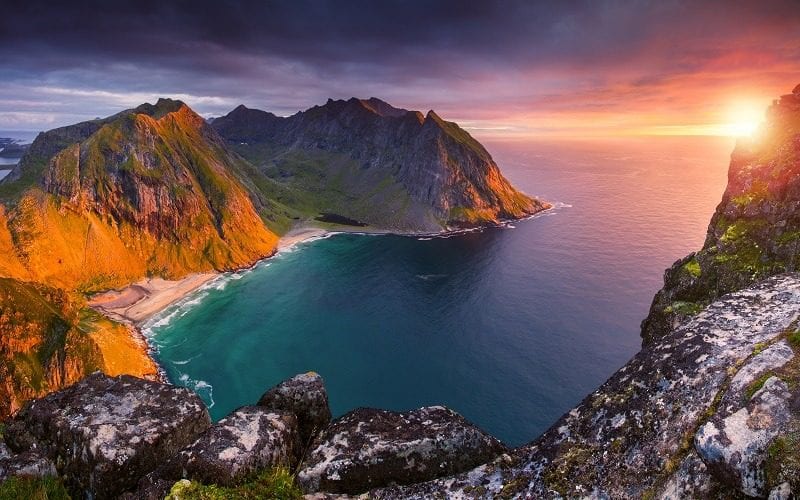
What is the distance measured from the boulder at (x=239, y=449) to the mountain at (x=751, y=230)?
19.4 metres

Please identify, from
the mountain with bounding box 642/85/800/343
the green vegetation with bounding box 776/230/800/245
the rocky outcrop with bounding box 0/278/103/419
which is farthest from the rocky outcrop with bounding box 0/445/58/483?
the rocky outcrop with bounding box 0/278/103/419

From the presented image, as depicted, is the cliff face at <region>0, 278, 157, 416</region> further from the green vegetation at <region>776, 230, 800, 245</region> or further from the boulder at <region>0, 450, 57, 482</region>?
the green vegetation at <region>776, 230, 800, 245</region>

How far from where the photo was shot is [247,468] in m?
12.1

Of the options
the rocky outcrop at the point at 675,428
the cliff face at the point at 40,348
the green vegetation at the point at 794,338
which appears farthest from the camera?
the cliff face at the point at 40,348

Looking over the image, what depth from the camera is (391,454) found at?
12062mm

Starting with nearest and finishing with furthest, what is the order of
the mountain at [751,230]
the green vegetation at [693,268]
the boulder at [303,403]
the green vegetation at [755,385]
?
the green vegetation at [755,385], the boulder at [303,403], the mountain at [751,230], the green vegetation at [693,268]

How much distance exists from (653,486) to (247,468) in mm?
10307

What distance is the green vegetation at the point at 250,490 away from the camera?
11.1 metres

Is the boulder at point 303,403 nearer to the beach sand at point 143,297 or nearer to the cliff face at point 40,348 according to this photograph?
the cliff face at point 40,348

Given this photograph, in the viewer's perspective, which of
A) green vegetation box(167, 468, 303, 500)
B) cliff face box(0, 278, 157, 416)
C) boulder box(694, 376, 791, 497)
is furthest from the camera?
cliff face box(0, 278, 157, 416)

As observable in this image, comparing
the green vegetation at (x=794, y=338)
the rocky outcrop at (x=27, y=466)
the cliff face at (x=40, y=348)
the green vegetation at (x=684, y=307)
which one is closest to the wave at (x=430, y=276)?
the cliff face at (x=40, y=348)

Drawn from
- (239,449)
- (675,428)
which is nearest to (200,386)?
(239,449)

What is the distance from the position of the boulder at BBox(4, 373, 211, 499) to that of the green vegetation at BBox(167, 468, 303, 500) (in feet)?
7.02

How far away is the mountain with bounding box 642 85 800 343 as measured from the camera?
67.4 ft
